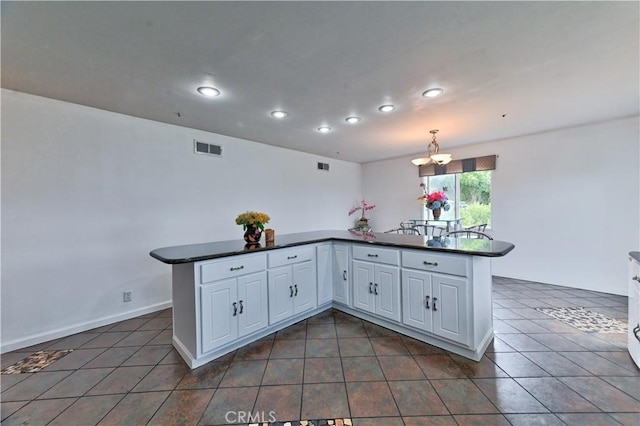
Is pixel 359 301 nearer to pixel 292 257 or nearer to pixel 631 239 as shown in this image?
pixel 292 257

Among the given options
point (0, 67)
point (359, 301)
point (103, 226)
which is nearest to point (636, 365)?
point (359, 301)

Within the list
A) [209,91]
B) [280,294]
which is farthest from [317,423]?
[209,91]

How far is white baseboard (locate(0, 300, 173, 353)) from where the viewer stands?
2.37 meters

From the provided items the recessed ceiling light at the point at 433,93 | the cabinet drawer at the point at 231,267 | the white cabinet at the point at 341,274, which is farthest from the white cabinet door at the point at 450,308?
the recessed ceiling light at the point at 433,93

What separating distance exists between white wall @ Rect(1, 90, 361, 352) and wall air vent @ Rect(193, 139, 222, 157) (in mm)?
73

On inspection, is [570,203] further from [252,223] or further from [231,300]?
[231,300]

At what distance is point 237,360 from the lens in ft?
7.06

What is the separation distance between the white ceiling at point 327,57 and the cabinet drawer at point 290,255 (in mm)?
1608

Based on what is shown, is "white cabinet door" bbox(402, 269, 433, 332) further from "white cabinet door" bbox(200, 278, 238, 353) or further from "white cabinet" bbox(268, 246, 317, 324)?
"white cabinet door" bbox(200, 278, 238, 353)

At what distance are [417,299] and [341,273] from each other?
94 centimetres

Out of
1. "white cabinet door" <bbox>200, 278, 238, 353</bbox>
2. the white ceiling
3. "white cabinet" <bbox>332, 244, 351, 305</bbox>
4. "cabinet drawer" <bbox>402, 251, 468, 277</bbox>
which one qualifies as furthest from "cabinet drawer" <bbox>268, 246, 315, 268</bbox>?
the white ceiling

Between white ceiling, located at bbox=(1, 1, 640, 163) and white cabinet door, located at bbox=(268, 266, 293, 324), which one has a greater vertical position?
white ceiling, located at bbox=(1, 1, 640, 163)

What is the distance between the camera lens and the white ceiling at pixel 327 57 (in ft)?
4.91

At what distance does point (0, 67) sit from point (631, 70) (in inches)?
207
